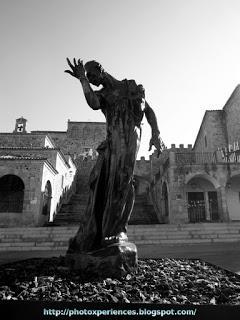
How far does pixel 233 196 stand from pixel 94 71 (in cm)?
2146

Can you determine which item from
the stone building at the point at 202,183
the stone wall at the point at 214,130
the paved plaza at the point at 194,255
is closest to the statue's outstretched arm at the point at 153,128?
the paved plaza at the point at 194,255

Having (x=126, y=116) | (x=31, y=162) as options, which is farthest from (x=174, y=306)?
(x=31, y=162)

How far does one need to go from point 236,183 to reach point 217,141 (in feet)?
24.0

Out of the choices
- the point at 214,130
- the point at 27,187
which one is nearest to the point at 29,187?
the point at 27,187

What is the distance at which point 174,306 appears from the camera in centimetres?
134

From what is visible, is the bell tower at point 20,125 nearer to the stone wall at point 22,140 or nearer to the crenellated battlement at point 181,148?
the stone wall at point 22,140

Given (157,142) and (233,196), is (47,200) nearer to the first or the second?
(233,196)

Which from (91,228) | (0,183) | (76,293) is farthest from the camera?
(0,183)

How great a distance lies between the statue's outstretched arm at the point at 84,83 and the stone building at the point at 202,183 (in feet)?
53.2

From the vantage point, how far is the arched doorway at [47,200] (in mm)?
18172

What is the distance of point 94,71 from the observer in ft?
10.5

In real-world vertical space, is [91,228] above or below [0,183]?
below

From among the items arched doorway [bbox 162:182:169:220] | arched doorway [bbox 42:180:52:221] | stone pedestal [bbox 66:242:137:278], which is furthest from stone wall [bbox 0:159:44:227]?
stone pedestal [bbox 66:242:137:278]

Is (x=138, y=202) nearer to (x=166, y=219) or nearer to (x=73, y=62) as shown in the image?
(x=166, y=219)
